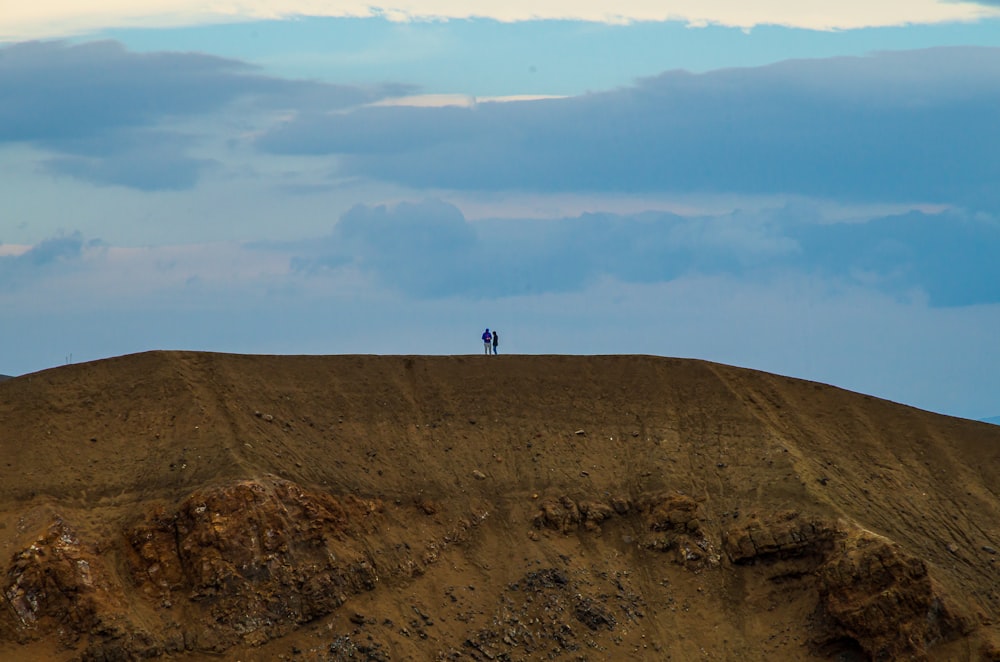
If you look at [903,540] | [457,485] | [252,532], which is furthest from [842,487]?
[252,532]

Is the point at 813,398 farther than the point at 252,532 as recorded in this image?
Yes

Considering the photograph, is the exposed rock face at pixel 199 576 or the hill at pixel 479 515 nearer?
the exposed rock face at pixel 199 576

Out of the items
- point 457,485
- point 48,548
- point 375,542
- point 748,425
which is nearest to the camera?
point 48,548

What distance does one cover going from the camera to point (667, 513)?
5594 cm

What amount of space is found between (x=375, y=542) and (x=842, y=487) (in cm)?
1739

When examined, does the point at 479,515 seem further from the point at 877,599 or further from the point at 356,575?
the point at 877,599

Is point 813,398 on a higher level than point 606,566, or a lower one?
higher

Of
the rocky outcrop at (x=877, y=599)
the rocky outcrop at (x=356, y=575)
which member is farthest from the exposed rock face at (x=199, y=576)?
the rocky outcrop at (x=877, y=599)

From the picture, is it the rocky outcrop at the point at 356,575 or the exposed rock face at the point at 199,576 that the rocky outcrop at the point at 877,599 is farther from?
the exposed rock face at the point at 199,576

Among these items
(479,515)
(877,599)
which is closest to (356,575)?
(479,515)

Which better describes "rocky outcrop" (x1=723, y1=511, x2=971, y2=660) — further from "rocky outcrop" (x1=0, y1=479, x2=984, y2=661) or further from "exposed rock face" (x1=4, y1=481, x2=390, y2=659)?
"exposed rock face" (x1=4, y1=481, x2=390, y2=659)

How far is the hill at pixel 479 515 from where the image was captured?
48969 millimetres

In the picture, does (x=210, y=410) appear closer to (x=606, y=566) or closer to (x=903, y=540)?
(x=606, y=566)

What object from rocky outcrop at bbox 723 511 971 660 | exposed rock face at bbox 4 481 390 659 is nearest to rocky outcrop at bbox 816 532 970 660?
rocky outcrop at bbox 723 511 971 660
